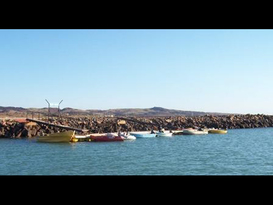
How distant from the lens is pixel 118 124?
145ft

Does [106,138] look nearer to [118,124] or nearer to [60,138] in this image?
[60,138]

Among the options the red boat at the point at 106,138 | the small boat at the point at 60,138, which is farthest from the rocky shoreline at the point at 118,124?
the red boat at the point at 106,138

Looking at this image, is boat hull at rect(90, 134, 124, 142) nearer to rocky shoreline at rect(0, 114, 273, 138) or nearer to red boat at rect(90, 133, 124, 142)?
red boat at rect(90, 133, 124, 142)

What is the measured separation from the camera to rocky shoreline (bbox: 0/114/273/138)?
131ft

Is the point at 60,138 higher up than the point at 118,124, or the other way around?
the point at 118,124

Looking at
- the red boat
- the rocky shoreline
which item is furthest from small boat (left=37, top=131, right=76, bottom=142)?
the rocky shoreline

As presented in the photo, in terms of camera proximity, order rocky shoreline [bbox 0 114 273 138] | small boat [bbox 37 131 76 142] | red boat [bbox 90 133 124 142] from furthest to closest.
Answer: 1. rocky shoreline [bbox 0 114 273 138]
2. red boat [bbox 90 133 124 142]
3. small boat [bbox 37 131 76 142]

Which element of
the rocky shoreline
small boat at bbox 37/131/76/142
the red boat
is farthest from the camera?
the rocky shoreline

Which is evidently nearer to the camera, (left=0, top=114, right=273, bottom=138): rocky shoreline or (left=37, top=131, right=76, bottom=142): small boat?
(left=37, top=131, right=76, bottom=142): small boat

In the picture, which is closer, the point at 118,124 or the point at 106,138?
the point at 106,138

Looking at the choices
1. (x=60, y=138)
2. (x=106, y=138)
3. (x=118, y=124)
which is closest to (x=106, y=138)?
(x=106, y=138)
